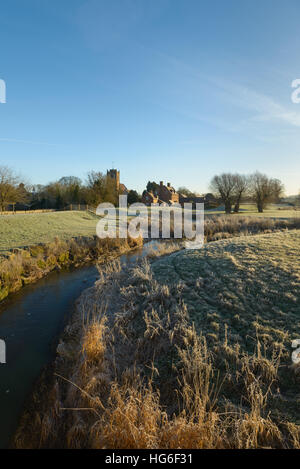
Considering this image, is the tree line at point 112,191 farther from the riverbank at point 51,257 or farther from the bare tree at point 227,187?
the riverbank at point 51,257

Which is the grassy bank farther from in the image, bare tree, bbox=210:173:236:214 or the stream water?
bare tree, bbox=210:173:236:214

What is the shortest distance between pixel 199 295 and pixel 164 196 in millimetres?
66371

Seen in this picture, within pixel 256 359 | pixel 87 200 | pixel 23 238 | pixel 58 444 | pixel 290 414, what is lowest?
pixel 58 444

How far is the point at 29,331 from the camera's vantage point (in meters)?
6.81

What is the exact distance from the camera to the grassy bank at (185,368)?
9.89ft

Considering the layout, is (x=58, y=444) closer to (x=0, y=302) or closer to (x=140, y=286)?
(x=140, y=286)

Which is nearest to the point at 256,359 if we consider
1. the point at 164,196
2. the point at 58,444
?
the point at 58,444

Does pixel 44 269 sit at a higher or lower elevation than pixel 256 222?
lower

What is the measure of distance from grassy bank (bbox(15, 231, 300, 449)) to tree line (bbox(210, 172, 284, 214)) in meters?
43.4

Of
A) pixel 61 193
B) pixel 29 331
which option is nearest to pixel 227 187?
pixel 61 193

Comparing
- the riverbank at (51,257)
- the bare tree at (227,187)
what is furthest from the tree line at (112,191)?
the riverbank at (51,257)

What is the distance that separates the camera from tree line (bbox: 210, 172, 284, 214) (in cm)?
4856

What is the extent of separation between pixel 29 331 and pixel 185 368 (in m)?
5.18

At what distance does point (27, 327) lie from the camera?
277 inches
